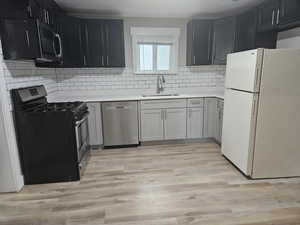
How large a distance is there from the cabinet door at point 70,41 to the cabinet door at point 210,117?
2427 millimetres

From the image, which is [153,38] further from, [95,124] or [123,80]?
[95,124]

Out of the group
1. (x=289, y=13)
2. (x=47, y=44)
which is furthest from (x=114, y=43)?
(x=289, y=13)

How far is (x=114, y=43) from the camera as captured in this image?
3459 millimetres

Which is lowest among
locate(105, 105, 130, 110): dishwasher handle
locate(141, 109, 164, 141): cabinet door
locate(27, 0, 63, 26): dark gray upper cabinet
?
locate(141, 109, 164, 141): cabinet door

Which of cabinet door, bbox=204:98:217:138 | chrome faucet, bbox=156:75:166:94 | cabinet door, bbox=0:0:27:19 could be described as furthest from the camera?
chrome faucet, bbox=156:75:166:94

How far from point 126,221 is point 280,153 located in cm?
199

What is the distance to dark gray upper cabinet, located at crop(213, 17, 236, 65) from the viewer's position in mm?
3320

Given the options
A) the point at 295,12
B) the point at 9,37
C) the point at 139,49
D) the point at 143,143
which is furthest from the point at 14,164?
the point at 295,12

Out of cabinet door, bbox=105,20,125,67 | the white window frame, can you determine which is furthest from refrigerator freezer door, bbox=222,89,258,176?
cabinet door, bbox=105,20,125,67

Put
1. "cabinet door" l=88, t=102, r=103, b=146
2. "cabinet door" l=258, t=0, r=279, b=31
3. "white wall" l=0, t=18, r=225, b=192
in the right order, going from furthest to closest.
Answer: "white wall" l=0, t=18, r=225, b=192
"cabinet door" l=88, t=102, r=103, b=146
"cabinet door" l=258, t=0, r=279, b=31

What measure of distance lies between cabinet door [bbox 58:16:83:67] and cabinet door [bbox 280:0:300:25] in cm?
302

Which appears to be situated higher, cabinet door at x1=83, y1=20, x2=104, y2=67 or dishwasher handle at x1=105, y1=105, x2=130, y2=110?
cabinet door at x1=83, y1=20, x2=104, y2=67

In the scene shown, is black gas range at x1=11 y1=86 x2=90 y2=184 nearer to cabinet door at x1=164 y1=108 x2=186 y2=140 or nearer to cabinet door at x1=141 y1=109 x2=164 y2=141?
cabinet door at x1=141 y1=109 x2=164 y2=141

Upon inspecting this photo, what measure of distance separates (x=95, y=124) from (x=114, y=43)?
1471 mm
